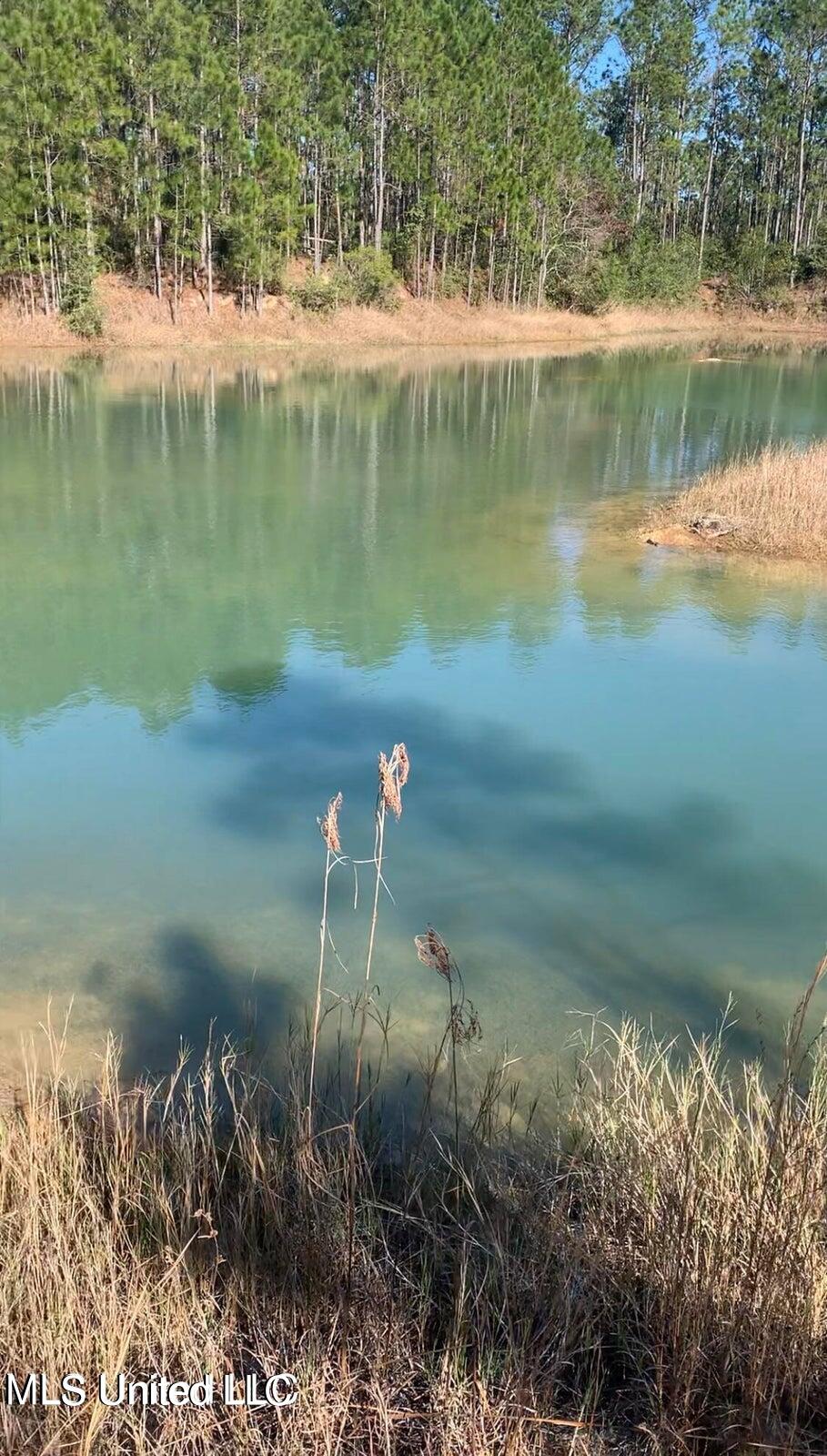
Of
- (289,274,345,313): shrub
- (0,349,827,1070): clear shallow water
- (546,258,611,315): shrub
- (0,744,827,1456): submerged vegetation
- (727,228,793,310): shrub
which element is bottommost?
(0,349,827,1070): clear shallow water

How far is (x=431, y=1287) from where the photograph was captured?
252 cm

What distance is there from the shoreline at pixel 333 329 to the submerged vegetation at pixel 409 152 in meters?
0.66

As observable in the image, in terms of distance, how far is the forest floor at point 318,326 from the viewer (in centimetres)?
3159

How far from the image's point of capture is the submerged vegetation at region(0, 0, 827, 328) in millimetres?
31359

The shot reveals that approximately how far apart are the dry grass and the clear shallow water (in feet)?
2.02

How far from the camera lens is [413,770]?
6652mm

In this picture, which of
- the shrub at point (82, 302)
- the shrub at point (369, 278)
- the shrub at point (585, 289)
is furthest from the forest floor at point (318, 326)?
the shrub at point (585, 289)

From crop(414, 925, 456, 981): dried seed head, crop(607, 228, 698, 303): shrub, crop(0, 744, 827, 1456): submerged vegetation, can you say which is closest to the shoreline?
crop(607, 228, 698, 303): shrub

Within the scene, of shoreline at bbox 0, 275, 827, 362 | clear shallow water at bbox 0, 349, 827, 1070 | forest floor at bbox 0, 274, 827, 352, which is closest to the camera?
clear shallow water at bbox 0, 349, 827, 1070

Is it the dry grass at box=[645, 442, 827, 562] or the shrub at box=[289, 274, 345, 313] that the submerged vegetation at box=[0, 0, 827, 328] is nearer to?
the shrub at box=[289, 274, 345, 313]

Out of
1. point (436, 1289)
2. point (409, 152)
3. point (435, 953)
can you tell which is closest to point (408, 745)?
point (436, 1289)

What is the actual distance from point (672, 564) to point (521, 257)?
3701 centimetres

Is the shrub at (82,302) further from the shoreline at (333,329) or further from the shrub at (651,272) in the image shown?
the shrub at (651,272)

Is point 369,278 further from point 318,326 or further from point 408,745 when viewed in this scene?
point 408,745
